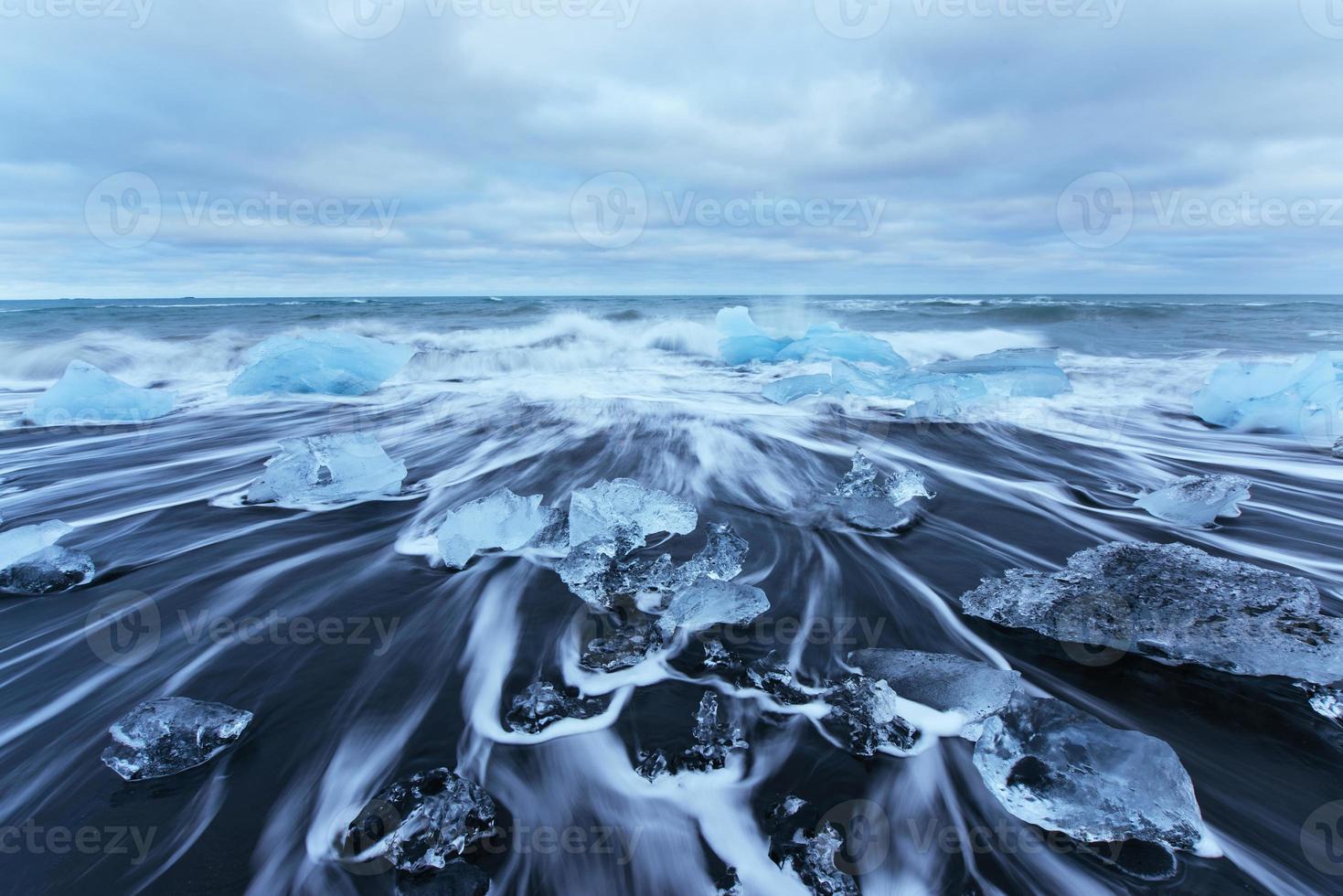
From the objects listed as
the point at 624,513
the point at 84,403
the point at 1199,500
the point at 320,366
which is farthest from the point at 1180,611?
the point at 84,403

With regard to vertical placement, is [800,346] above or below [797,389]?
above

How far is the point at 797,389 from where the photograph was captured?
10.2m

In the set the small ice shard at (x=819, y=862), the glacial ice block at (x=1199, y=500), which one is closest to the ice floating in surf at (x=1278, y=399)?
the glacial ice block at (x=1199, y=500)

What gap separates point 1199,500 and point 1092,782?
385 centimetres

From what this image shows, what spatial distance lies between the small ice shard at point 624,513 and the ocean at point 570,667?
16.2 inches

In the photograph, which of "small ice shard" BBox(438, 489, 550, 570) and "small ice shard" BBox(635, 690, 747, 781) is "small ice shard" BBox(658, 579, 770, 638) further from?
"small ice shard" BBox(438, 489, 550, 570)

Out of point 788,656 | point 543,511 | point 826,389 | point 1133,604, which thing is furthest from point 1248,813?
point 826,389

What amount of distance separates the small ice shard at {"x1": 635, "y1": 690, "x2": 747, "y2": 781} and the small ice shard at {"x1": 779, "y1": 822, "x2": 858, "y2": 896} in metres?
0.42

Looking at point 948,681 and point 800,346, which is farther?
point 800,346

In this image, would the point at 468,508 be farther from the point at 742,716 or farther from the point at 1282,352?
the point at 1282,352

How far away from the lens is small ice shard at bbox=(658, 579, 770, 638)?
3.04 meters

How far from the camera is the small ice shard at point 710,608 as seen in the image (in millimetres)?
3043

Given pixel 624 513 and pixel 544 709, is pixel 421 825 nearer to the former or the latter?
pixel 544 709

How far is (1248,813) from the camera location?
204 centimetres
